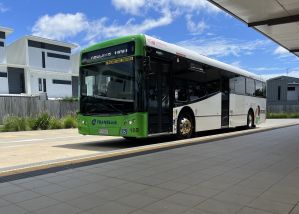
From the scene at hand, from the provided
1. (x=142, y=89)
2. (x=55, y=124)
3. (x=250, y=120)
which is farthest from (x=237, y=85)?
(x=55, y=124)

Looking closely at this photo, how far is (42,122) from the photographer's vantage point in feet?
66.7

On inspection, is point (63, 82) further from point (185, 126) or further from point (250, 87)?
point (185, 126)

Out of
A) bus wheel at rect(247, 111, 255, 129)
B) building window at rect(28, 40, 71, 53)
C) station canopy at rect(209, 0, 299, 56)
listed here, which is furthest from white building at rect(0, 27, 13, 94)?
station canopy at rect(209, 0, 299, 56)

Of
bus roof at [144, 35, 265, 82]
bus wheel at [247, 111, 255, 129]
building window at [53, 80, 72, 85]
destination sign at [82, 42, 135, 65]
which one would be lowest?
bus wheel at [247, 111, 255, 129]

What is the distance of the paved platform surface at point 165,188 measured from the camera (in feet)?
14.2

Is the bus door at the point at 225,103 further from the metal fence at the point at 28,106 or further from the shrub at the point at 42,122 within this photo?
the metal fence at the point at 28,106

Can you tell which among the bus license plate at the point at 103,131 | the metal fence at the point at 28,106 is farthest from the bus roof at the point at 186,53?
the metal fence at the point at 28,106

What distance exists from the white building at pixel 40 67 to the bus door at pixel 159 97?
33.5 m

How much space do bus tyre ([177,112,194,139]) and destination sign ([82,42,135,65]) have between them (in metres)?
3.19

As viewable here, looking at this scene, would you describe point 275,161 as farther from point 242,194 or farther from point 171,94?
point 171,94

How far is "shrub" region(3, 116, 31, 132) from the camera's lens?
1885 centimetres

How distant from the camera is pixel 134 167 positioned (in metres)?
6.85

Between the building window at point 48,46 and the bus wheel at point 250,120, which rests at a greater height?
the building window at point 48,46

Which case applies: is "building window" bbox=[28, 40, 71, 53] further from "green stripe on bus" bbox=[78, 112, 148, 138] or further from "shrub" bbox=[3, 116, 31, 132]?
"green stripe on bus" bbox=[78, 112, 148, 138]
